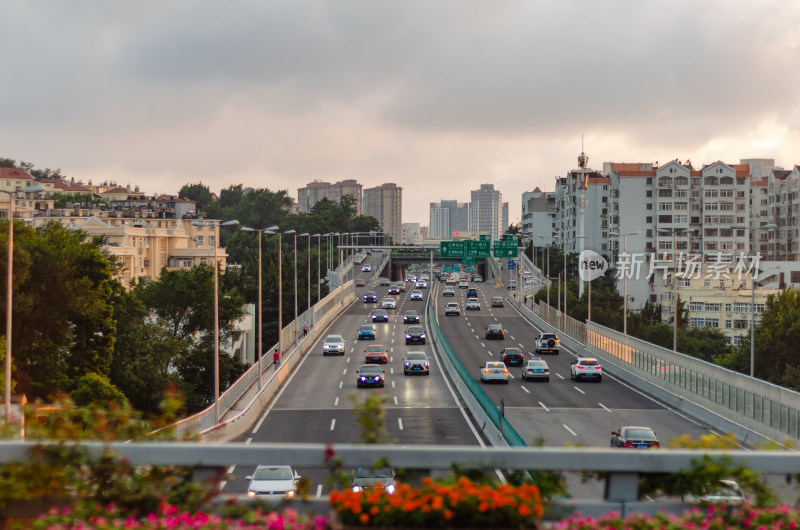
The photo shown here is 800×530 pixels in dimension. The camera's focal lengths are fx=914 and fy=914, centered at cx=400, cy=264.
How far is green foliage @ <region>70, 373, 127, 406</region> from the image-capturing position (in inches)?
1617

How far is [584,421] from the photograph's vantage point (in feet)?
126

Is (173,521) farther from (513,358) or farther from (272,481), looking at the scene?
(513,358)

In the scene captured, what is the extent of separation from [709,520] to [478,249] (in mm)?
80268

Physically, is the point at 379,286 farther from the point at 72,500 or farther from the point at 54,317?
the point at 72,500

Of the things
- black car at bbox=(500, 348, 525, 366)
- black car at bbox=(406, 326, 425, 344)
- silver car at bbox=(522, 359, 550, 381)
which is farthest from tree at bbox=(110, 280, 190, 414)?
black car at bbox=(500, 348, 525, 366)

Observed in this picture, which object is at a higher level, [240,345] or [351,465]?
[351,465]

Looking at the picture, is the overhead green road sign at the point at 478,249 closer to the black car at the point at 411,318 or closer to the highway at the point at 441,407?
the black car at the point at 411,318

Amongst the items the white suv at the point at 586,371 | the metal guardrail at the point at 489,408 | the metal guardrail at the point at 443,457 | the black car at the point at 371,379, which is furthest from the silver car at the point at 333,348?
the metal guardrail at the point at 443,457

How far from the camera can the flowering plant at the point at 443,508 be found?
250 inches

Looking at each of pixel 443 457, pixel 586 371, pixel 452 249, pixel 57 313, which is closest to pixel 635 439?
pixel 586 371

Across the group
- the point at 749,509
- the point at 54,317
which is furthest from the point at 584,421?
the point at 749,509

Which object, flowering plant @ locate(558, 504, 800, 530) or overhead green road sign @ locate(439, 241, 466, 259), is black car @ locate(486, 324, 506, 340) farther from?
flowering plant @ locate(558, 504, 800, 530)

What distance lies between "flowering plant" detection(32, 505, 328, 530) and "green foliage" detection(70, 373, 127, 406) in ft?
116

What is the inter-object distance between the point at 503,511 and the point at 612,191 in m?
140
